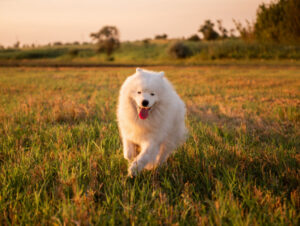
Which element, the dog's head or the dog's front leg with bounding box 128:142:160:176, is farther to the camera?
the dog's head

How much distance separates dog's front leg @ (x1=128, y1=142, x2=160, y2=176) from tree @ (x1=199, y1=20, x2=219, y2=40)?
53.3 meters

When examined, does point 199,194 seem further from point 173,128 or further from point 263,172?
point 173,128

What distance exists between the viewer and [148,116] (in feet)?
9.46

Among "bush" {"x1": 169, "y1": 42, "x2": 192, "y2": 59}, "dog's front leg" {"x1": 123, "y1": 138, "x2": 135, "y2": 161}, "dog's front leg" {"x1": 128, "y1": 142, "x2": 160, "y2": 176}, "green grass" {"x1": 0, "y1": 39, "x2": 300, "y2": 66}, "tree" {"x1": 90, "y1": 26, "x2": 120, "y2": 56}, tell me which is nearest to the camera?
"dog's front leg" {"x1": 128, "y1": 142, "x2": 160, "y2": 176}

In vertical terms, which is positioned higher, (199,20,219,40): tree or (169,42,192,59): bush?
(199,20,219,40): tree

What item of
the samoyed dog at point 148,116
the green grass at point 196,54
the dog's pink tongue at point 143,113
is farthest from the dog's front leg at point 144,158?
the green grass at point 196,54

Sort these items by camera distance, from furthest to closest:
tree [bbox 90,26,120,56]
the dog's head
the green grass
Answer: tree [bbox 90,26,120,56], the green grass, the dog's head

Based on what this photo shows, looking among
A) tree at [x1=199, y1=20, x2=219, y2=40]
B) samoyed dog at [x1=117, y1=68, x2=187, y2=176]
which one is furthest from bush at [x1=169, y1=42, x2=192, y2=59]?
samoyed dog at [x1=117, y1=68, x2=187, y2=176]

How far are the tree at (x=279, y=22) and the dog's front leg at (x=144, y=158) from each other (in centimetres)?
1892

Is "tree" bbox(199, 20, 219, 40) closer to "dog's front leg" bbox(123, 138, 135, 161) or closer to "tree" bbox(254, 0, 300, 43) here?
"tree" bbox(254, 0, 300, 43)

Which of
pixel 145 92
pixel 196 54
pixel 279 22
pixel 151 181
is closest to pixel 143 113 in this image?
pixel 145 92

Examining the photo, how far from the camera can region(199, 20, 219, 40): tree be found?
51.4 m

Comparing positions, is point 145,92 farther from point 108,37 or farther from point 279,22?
point 108,37

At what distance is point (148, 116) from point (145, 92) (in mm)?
307
